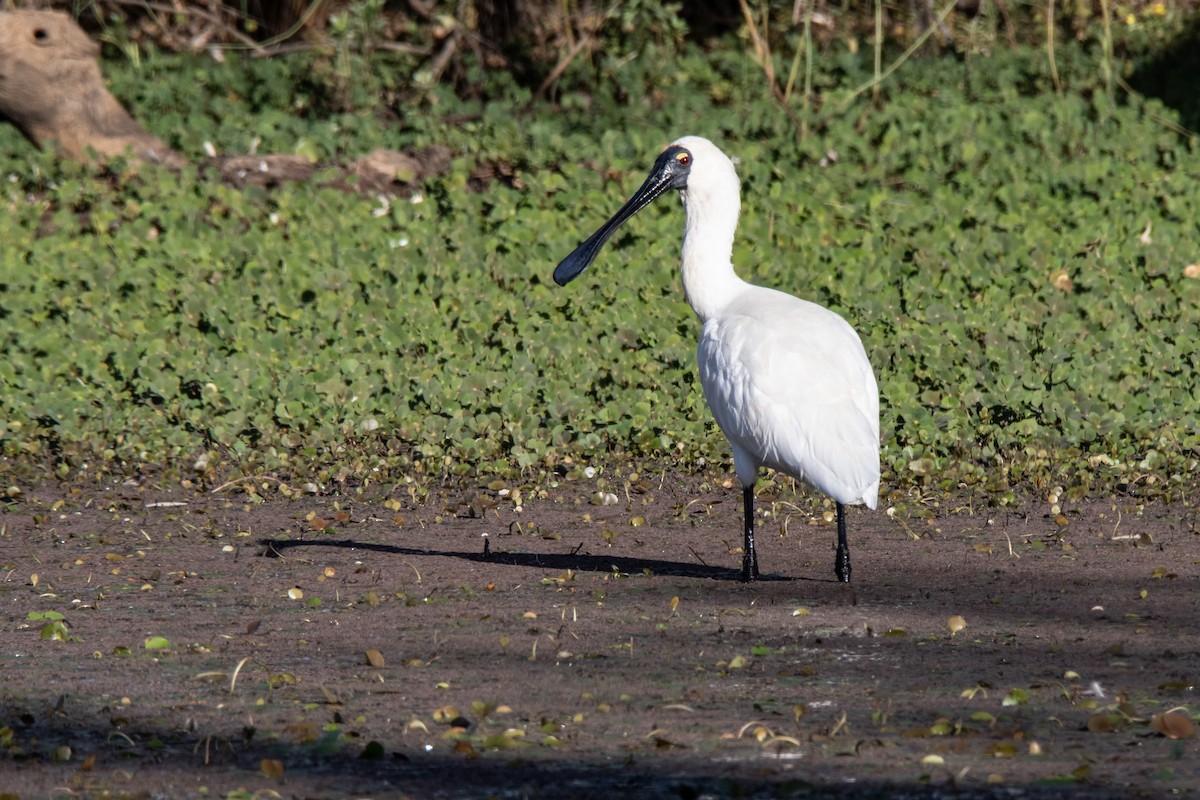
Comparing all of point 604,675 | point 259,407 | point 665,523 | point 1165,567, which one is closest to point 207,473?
point 259,407

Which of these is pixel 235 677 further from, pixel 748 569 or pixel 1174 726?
pixel 1174 726

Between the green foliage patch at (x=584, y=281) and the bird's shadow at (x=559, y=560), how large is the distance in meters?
0.91

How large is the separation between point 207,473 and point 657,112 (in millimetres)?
6371

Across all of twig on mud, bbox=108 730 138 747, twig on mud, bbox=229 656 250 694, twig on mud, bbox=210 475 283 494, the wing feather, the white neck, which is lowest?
twig on mud, bbox=108 730 138 747

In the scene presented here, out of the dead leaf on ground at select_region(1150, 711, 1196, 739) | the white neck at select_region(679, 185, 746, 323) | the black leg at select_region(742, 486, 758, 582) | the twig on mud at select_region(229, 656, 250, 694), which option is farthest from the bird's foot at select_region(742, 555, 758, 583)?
the dead leaf on ground at select_region(1150, 711, 1196, 739)

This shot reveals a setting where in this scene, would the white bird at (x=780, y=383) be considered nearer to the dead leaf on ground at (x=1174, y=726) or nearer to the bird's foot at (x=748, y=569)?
the bird's foot at (x=748, y=569)

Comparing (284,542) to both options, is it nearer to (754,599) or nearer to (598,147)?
(754,599)

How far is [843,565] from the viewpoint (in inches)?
225

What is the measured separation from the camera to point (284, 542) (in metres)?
6.61

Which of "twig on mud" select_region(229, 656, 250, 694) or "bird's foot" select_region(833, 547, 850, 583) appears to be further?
"bird's foot" select_region(833, 547, 850, 583)

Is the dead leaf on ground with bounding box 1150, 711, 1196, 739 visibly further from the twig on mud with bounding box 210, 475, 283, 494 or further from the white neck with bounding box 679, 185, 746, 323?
the twig on mud with bounding box 210, 475, 283, 494

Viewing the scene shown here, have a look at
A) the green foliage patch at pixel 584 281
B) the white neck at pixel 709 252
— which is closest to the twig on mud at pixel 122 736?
the white neck at pixel 709 252

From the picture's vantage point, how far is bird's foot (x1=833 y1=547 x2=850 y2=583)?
570 cm

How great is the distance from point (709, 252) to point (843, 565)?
1359 mm
